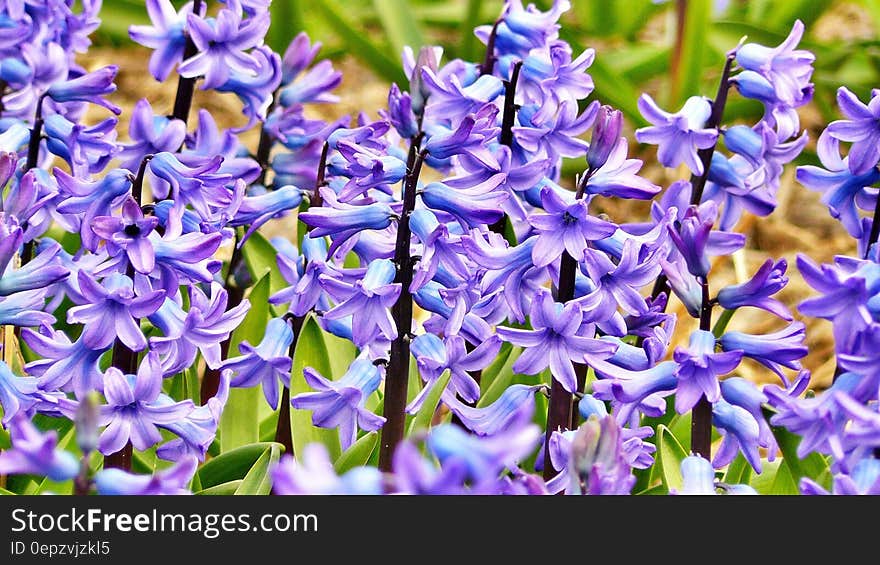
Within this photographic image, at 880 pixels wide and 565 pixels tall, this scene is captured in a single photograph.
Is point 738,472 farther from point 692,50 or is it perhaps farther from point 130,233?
point 692,50

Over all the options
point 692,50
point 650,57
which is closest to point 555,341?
point 692,50

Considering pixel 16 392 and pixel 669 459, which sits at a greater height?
pixel 16 392

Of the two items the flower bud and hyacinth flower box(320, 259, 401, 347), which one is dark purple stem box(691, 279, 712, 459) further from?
hyacinth flower box(320, 259, 401, 347)

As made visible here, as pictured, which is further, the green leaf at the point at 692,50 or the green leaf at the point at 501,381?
the green leaf at the point at 692,50

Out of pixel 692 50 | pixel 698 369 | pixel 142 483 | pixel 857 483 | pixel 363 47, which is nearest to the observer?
pixel 142 483

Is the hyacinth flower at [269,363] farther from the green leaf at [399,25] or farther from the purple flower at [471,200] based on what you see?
the green leaf at [399,25]

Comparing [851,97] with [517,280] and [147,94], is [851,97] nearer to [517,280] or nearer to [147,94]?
[517,280]

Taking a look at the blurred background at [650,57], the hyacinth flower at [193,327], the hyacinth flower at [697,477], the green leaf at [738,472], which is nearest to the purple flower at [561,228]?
the hyacinth flower at [697,477]
